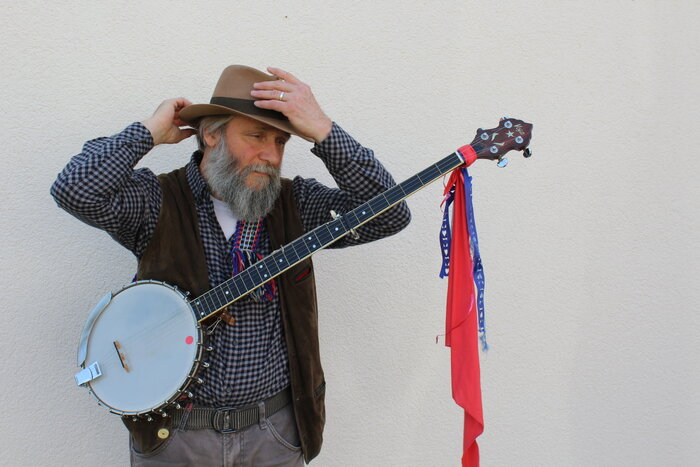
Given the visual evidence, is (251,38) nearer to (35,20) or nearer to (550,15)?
(35,20)

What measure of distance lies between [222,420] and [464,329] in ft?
2.36

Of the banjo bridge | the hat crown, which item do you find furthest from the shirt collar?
the banjo bridge

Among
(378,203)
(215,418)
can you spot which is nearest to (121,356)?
(215,418)

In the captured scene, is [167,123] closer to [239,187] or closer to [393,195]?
[239,187]

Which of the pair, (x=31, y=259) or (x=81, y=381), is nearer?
(x=81, y=381)

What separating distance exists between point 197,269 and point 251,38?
3.23 feet

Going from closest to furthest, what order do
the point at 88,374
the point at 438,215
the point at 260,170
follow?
the point at 88,374 < the point at 260,170 < the point at 438,215

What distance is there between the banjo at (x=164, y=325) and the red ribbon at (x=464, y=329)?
0.59 ft

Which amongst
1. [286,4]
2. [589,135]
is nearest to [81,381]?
[286,4]

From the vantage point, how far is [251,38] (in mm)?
2271

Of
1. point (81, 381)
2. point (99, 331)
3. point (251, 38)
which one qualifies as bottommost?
point (81, 381)

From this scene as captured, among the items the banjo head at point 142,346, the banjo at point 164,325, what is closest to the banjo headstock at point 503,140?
the banjo at point 164,325

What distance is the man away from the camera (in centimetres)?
168

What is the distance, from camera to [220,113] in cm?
179
